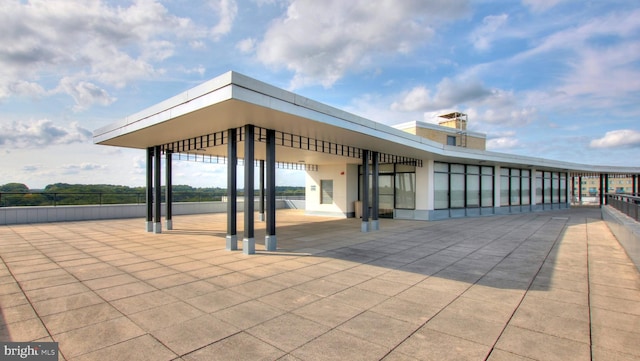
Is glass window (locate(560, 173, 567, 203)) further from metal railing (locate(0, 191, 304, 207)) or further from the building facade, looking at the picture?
metal railing (locate(0, 191, 304, 207))

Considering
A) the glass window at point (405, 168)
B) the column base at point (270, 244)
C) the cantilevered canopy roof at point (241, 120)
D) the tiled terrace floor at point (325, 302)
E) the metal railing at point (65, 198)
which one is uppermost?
the cantilevered canopy roof at point (241, 120)

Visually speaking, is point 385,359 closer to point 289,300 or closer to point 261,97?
point 289,300

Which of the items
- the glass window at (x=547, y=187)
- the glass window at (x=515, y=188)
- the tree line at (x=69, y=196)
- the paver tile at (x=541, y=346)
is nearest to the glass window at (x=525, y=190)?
the glass window at (x=515, y=188)

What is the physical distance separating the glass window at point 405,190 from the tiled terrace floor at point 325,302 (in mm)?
8770

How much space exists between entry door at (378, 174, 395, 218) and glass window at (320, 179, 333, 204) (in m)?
3.43

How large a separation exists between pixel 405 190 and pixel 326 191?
536cm

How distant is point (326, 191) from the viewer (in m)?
21.5

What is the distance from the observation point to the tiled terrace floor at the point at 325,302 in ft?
12.2

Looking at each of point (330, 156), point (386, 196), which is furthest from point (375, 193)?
point (386, 196)

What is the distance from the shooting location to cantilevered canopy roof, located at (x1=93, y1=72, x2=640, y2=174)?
6.66 metres

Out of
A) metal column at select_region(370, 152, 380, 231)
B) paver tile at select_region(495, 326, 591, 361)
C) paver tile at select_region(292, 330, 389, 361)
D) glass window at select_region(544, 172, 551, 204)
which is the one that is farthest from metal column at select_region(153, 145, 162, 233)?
glass window at select_region(544, 172, 551, 204)

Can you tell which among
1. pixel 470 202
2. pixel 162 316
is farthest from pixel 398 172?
pixel 162 316

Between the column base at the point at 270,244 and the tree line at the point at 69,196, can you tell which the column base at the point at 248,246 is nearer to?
the column base at the point at 270,244

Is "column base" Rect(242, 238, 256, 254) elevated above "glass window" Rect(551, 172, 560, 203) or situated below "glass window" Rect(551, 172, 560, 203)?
below
